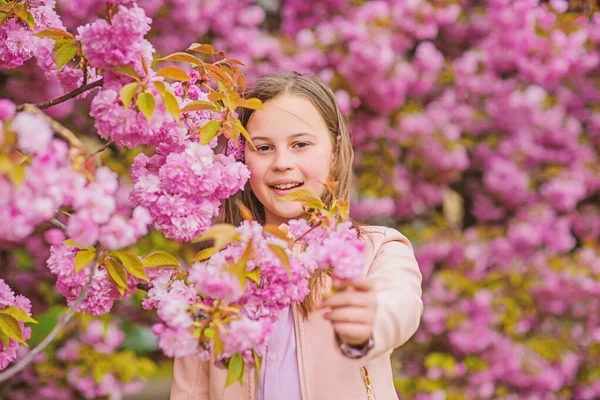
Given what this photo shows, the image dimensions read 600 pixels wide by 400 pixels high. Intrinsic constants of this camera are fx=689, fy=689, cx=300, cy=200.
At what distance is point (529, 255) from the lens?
4453 mm

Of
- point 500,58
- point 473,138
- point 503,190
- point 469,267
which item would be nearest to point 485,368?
point 469,267

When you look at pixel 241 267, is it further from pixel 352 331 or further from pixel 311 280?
pixel 311 280

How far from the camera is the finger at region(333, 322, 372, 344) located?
1.19m

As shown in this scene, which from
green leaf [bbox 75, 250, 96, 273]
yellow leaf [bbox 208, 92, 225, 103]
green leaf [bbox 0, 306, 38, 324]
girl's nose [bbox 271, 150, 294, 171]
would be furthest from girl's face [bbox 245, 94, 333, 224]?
green leaf [bbox 0, 306, 38, 324]

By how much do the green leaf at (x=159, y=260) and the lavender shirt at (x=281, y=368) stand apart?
0.35 meters

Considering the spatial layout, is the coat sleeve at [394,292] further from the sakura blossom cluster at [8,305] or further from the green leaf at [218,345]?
the sakura blossom cluster at [8,305]

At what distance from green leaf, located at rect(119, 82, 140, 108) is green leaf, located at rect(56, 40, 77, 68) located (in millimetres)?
236

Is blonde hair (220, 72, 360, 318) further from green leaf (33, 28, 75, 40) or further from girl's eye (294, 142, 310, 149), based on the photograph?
green leaf (33, 28, 75, 40)

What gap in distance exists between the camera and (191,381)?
6.06 ft

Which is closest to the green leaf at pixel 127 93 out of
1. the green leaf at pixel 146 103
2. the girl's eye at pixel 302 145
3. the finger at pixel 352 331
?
the green leaf at pixel 146 103

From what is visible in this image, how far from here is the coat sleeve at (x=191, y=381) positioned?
6.01ft

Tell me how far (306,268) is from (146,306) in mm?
355

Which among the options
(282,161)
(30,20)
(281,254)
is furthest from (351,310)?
(30,20)

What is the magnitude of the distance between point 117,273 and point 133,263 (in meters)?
0.05
